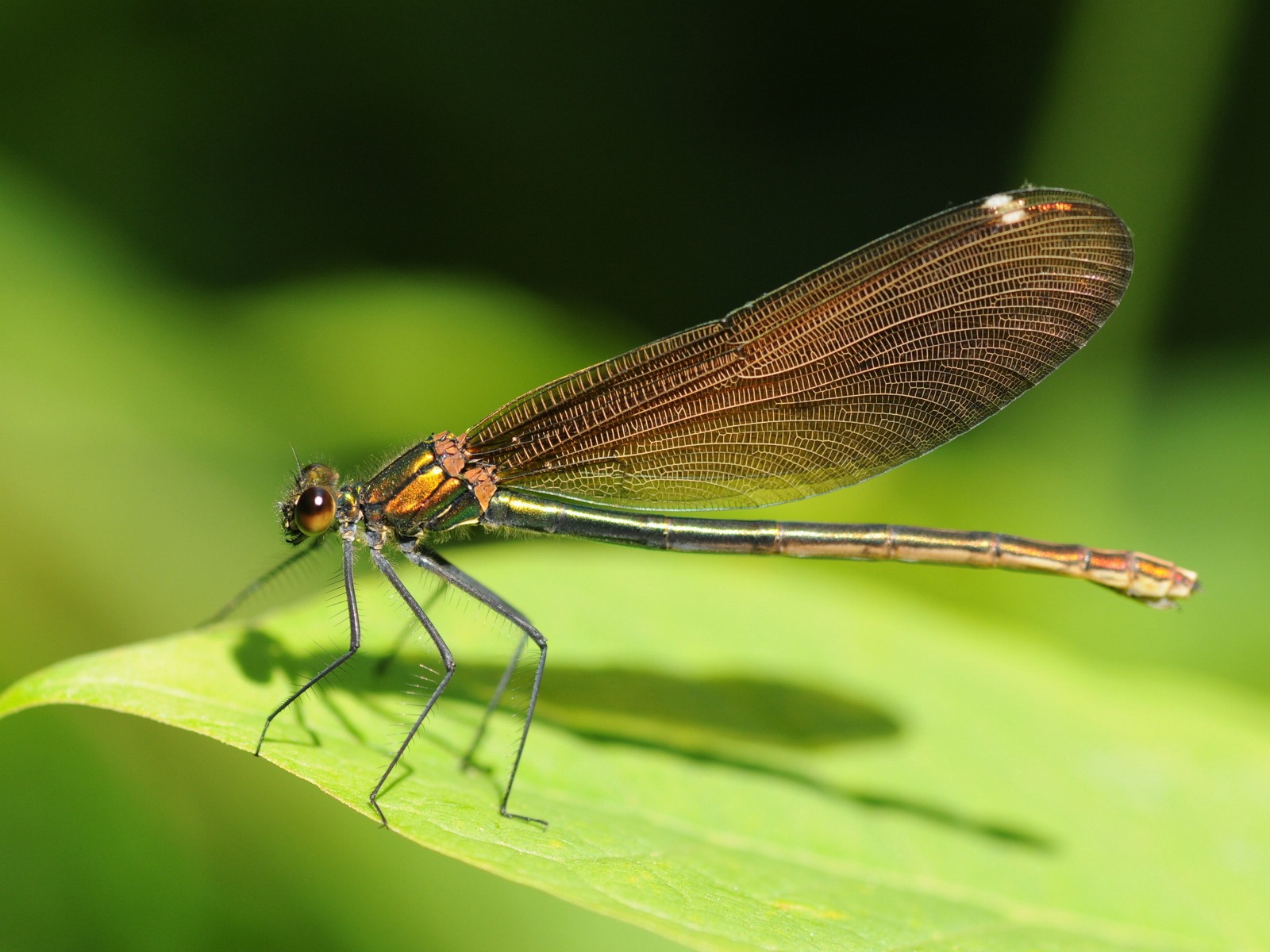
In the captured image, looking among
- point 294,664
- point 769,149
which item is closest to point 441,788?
point 294,664

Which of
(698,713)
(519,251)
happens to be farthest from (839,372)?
(519,251)

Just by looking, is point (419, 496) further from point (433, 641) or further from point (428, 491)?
point (433, 641)

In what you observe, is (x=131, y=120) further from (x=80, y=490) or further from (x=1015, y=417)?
(x=1015, y=417)

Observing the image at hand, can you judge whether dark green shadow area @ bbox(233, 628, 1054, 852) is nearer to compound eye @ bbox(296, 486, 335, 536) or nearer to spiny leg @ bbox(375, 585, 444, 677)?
spiny leg @ bbox(375, 585, 444, 677)

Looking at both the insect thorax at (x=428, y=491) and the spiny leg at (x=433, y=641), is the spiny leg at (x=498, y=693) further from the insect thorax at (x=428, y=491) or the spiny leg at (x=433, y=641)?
the insect thorax at (x=428, y=491)

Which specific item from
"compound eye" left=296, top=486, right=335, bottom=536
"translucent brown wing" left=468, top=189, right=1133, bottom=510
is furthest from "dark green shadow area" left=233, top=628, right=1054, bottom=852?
"translucent brown wing" left=468, top=189, right=1133, bottom=510

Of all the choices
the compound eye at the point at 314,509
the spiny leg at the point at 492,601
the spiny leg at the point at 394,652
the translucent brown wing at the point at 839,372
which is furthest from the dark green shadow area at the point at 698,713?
the translucent brown wing at the point at 839,372
